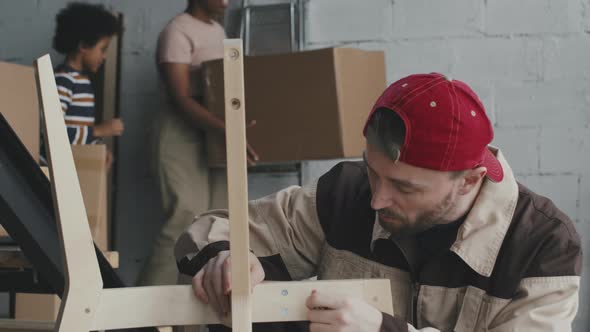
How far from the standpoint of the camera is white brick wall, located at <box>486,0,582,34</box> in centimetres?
241

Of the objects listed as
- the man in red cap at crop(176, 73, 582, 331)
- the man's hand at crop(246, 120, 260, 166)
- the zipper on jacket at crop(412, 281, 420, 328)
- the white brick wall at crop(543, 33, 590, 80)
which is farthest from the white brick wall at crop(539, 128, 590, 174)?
the zipper on jacket at crop(412, 281, 420, 328)

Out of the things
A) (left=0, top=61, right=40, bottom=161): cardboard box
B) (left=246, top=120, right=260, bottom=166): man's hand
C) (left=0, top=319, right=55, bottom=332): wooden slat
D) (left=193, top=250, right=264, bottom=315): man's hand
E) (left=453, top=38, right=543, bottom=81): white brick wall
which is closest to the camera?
(left=193, top=250, right=264, bottom=315): man's hand

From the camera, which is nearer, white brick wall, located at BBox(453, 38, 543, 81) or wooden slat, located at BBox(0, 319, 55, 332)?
wooden slat, located at BBox(0, 319, 55, 332)

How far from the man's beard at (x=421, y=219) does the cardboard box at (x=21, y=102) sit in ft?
3.70

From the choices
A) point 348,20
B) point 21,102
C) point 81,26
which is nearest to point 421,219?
point 21,102

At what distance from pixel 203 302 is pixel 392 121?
414 mm

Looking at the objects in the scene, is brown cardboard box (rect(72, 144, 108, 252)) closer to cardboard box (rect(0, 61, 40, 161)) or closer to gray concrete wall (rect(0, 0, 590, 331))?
cardboard box (rect(0, 61, 40, 161))

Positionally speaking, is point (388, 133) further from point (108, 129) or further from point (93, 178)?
point (108, 129)

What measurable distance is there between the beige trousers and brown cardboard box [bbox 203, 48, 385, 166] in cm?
31

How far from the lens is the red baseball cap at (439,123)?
1.05m

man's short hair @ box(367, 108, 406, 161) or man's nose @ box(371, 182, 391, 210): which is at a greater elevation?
man's short hair @ box(367, 108, 406, 161)

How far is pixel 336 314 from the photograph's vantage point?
829 millimetres

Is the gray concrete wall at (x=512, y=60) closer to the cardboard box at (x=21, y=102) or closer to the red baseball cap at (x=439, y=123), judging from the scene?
the cardboard box at (x=21, y=102)

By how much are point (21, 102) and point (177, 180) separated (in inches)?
25.8
